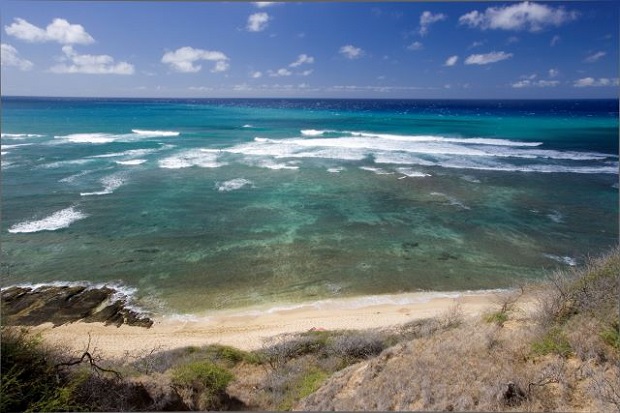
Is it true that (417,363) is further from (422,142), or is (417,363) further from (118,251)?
(422,142)

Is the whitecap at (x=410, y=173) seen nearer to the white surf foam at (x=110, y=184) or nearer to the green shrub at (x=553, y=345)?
the white surf foam at (x=110, y=184)

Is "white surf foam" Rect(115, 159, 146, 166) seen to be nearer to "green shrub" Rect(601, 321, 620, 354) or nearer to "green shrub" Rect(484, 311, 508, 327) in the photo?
"green shrub" Rect(484, 311, 508, 327)

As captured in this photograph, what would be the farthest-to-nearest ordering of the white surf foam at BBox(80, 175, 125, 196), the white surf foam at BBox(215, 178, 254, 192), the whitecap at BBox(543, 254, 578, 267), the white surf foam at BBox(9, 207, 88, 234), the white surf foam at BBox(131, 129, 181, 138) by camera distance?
the white surf foam at BBox(131, 129, 181, 138) → the white surf foam at BBox(215, 178, 254, 192) → the white surf foam at BBox(80, 175, 125, 196) → the white surf foam at BBox(9, 207, 88, 234) → the whitecap at BBox(543, 254, 578, 267)

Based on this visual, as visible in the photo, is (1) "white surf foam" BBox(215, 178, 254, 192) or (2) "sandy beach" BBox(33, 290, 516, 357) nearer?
(2) "sandy beach" BBox(33, 290, 516, 357)

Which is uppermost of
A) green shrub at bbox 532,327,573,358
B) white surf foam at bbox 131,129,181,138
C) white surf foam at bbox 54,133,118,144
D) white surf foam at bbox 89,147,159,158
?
white surf foam at bbox 131,129,181,138

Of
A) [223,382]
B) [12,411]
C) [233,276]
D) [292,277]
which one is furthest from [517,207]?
[12,411]

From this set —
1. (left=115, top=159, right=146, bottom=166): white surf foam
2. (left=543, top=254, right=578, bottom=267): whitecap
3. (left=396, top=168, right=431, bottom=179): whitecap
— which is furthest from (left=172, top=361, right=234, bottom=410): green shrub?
(left=115, top=159, right=146, bottom=166): white surf foam

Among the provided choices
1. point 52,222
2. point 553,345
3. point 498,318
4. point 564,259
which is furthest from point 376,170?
point 553,345

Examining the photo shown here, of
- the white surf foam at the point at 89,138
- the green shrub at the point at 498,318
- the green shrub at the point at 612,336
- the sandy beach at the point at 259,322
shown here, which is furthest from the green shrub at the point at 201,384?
the white surf foam at the point at 89,138
